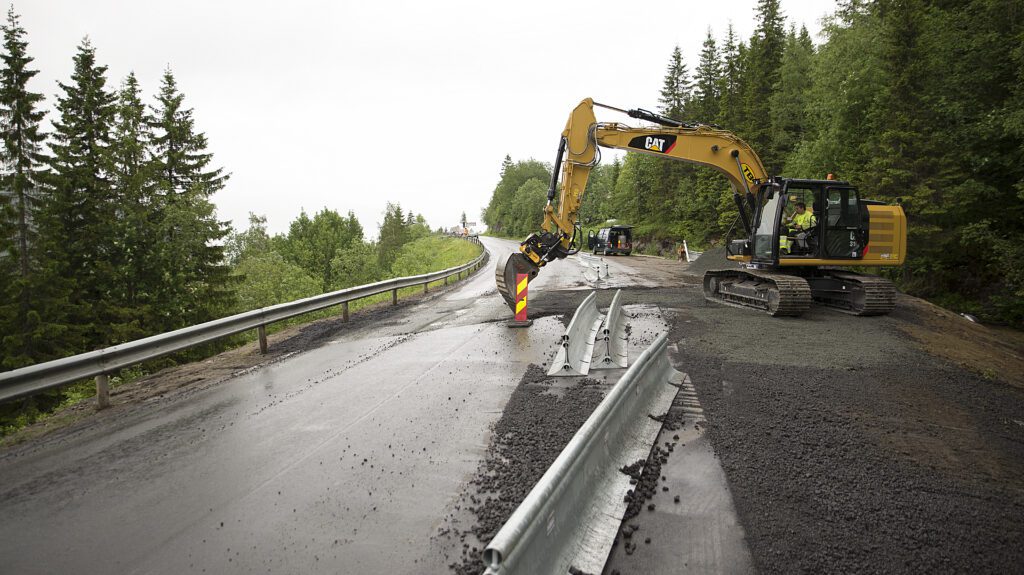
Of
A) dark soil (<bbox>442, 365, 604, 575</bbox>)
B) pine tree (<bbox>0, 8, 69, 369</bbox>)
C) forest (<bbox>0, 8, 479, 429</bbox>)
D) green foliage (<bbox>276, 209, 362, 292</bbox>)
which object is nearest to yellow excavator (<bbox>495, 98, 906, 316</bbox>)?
dark soil (<bbox>442, 365, 604, 575</bbox>)

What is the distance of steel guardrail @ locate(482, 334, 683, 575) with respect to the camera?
1906 millimetres

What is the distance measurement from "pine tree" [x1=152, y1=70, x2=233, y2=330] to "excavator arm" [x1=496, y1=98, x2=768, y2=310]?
17.8m

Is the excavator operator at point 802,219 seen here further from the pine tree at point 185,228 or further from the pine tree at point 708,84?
the pine tree at point 708,84

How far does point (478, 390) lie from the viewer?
5.77m

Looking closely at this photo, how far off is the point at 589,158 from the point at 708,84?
38.5 metres

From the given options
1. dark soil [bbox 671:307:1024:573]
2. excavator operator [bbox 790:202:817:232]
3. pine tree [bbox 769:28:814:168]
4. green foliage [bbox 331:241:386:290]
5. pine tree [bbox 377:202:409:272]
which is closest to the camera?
dark soil [bbox 671:307:1024:573]

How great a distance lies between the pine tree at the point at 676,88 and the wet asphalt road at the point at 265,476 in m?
44.0

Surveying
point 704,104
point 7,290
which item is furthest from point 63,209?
point 704,104

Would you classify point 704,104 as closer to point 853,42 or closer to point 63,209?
point 853,42

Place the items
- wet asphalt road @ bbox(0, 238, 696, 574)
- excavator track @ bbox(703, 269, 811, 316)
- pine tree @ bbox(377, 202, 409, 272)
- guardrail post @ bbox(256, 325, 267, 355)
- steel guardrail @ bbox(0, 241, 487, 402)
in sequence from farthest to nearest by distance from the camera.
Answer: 1. pine tree @ bbox(377, 202, 409, 272)
2. excavator track @ bbox(703, 269, 811, 316)
3. guardrail post @ bbox(256, 325, 267, 355)
4. steel guardrail @ bbox(0, 241, 487, 402)
5. wet asphalt road @ bbox(0, 238, 696, 574)

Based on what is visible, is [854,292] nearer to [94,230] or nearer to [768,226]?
[768,226]

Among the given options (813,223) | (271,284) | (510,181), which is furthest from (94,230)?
(510,181)

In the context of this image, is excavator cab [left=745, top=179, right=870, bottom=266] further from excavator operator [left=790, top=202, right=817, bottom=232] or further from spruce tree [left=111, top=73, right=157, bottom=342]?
spruce tree [left=111, top=73, right=157, bottom=342]

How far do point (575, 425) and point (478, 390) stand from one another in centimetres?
168
